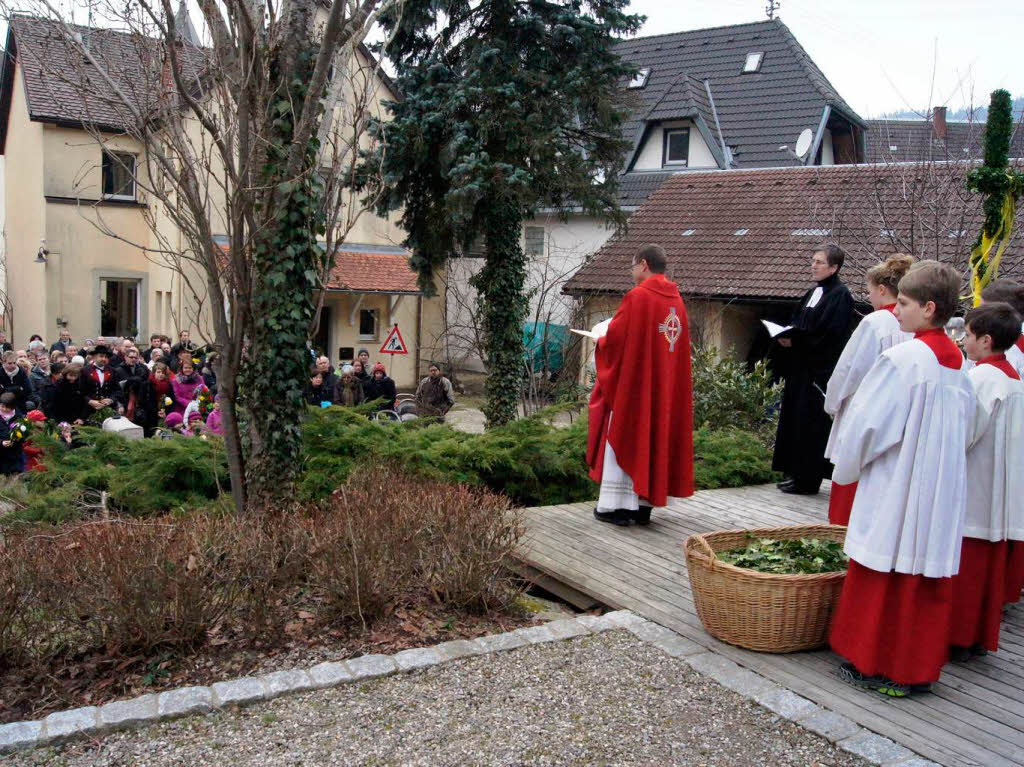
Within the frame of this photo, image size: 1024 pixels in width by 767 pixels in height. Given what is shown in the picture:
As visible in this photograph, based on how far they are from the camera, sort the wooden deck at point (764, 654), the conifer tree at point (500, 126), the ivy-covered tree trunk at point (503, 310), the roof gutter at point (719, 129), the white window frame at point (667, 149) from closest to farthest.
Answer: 1. the wooden deck at point (764, 654)
2. the conifer tree at point (500, 126)
3. the ivy-covered tree trunk at point (503, 310)
4. the roof gutter at point (719, 129)
5. the white window frame at point (667, 149)

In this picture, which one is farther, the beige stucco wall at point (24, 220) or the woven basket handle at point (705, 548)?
the beige stucco wall at point (24, 220)

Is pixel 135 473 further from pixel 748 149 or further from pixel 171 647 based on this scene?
pixel 748 149

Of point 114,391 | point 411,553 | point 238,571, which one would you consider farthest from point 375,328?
point 238,571

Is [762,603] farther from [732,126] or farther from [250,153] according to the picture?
[732,126]

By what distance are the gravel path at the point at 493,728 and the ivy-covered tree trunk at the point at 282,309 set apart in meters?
3.00

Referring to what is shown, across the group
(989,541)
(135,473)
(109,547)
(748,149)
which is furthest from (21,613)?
(748,149)

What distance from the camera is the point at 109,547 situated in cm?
480

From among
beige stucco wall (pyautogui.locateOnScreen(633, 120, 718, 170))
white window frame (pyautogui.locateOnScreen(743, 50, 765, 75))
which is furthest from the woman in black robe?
white window frame (pyautogui.locateOnScreen(743, 50, 765, 75))

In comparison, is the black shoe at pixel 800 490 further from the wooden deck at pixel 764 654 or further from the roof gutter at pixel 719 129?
the roof gutter at pixel 719 129

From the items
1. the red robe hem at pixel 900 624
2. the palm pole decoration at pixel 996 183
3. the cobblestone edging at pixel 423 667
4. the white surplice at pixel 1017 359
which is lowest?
the cobblestone edging at pixel 423 667

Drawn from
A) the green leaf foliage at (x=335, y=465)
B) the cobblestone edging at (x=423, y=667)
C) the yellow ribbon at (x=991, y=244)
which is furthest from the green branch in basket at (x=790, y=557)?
the yellow ribbon at (x=991, y=244)

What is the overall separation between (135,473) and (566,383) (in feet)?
35.1

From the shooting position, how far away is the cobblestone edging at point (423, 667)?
3771 mm

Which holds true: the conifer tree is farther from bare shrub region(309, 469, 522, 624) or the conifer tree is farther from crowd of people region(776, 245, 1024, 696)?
crowd of people region(776, 245, 1024, 696)
